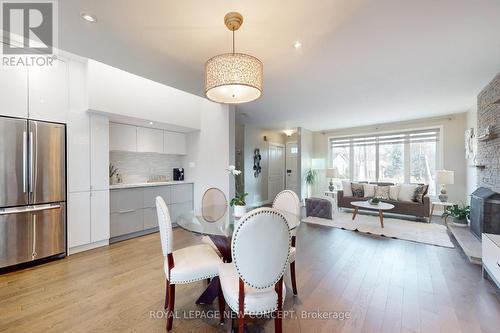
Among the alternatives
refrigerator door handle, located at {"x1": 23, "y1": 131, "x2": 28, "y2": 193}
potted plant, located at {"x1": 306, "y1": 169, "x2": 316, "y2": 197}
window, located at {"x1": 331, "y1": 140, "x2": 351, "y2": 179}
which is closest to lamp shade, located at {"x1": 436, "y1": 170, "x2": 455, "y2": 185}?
window, located at {"x1": 331, "y1": 140, "x2": 351, "y2": 179}

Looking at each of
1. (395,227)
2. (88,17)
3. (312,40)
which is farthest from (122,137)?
(395,227)

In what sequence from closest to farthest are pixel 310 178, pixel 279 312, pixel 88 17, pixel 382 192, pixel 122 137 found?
pixel 279 312 < pixel 88 17 < pixel 122 137 < pixel 382 192 < pixel 310 178

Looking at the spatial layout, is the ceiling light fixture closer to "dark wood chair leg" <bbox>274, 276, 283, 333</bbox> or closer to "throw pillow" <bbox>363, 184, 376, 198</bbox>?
"dark wood chair leg" <bbox>274, 276, 283, 333</bbox>

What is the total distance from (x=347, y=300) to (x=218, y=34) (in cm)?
278

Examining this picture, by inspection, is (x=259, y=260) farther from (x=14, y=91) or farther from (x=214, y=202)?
(x=14, y=91)

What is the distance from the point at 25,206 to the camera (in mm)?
2596

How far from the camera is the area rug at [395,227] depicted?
3625mm

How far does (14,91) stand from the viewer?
2.56 metres

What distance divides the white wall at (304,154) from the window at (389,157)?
2.53ft

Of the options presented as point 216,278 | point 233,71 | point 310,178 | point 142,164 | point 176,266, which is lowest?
point 216,278

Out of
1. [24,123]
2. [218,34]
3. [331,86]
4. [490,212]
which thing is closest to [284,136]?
[331,86]

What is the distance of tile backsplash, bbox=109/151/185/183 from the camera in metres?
3.97

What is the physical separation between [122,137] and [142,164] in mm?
693

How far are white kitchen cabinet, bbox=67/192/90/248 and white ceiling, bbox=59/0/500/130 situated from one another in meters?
1.90
